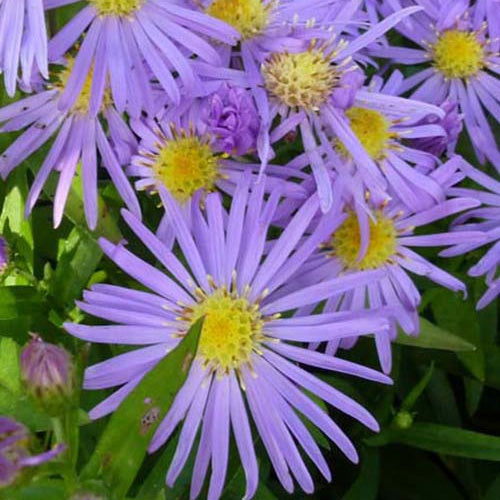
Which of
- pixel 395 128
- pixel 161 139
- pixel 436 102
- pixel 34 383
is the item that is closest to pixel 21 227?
pixel 161 139

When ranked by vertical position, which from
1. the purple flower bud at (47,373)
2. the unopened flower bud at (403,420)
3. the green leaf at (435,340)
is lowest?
the unopened flower bud at (403,420)

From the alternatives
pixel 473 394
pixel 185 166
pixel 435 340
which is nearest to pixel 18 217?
pixel 185 166

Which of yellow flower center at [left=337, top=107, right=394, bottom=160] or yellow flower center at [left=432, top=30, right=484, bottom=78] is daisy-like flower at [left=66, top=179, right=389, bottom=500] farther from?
yellow flower center at [left=432, top=30, right=484, bottom=78]

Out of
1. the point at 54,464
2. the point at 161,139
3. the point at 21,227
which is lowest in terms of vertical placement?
the point at 54,464

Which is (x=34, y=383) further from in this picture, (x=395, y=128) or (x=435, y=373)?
(x=435, y=373)

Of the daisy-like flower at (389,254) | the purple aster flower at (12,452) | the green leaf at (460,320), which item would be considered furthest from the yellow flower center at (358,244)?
the purple aster flower at (12,452)

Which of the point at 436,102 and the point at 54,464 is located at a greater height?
the point at 436,102

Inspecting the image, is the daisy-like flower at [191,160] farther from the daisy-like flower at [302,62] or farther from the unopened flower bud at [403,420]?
the unopened flower bud at [403,420]

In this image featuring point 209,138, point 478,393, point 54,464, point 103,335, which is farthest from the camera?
point 478,393
